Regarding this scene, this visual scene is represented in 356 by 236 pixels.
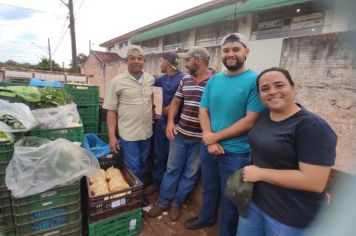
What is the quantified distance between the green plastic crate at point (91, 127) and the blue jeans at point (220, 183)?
6.40 ft

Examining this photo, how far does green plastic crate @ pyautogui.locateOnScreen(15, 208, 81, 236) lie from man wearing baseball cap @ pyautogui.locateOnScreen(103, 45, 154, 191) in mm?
742

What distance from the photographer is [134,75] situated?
257 cm

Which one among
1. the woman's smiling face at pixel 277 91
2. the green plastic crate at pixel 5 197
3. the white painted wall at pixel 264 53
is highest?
the white painted wall at pixel 264 53

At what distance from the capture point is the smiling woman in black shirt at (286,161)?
1.10m

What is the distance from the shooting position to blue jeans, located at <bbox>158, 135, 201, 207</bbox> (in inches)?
94.7

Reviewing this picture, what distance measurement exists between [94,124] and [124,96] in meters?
1.19

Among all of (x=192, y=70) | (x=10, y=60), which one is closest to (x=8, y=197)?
(x=192, y=70)

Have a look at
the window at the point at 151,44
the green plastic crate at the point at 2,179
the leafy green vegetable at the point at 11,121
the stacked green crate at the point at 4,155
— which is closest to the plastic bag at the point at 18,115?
the leafy green vegetable at the point at 11,121

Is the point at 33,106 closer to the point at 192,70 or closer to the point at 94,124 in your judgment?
the point at 94,124

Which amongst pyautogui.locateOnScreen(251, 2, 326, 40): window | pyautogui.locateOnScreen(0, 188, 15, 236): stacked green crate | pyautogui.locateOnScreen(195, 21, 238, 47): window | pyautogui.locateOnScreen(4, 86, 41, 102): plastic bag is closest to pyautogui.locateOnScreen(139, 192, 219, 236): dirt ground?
pyautogui.locateOnScreen(0, 188, 15, 236): stacked green crate

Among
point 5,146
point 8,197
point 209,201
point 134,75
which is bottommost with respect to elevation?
point 209,201

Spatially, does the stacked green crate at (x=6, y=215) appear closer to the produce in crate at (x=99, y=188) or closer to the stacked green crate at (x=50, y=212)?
the stacked green crate at (x=50, y=212)

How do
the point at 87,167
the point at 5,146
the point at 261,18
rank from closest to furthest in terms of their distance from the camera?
the point at 5,146 → the point at 87,167 → the point at 261,18

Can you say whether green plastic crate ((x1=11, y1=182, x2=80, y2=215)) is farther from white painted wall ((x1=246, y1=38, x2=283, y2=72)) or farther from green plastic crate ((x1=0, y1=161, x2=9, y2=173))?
white painted wall ((x1=246, y1=38, x2=283, y2=72))
